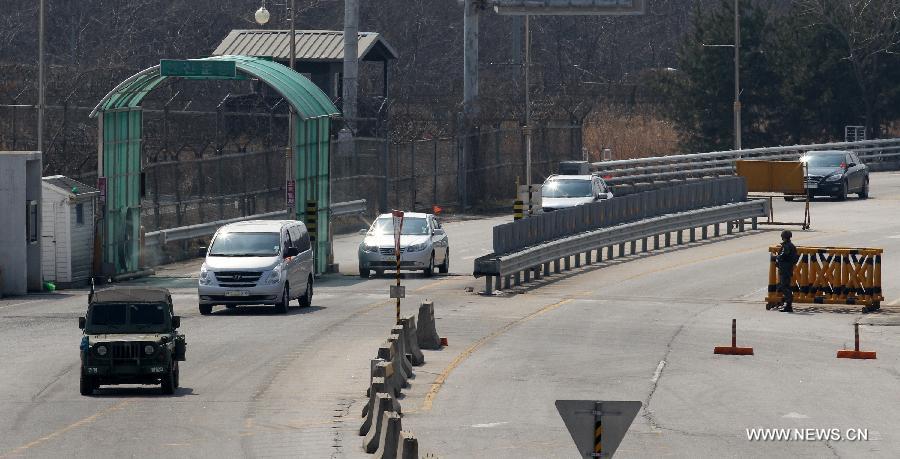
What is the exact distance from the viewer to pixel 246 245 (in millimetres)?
32406

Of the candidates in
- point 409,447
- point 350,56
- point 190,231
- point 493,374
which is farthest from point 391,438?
point 350,56

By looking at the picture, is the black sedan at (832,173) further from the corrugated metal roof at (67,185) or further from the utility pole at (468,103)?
the corrugated metal roof at (67,185)

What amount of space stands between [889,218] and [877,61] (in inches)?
1116

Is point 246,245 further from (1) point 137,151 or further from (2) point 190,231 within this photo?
(2) point 190,231

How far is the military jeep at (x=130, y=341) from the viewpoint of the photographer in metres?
21.2

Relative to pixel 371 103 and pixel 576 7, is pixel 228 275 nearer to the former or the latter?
pixel 576 7

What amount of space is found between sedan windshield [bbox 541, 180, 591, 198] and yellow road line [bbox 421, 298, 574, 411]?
14.6 metres

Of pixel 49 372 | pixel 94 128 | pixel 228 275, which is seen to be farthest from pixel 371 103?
pixel 49 372

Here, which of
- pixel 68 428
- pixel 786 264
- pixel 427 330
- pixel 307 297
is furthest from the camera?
pixel 307 297

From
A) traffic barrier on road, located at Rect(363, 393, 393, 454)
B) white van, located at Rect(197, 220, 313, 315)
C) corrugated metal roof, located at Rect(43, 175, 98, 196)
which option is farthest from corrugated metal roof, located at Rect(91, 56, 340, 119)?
traffic barrier on road, located at Rect(363, 393, 393, 454)

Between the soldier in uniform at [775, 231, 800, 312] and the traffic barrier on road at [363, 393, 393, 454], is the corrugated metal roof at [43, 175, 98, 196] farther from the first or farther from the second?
the traffic barrier on road at [363, 393, 393, 454]

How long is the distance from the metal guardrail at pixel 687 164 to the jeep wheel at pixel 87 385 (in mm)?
35589

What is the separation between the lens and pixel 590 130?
72.9 meters

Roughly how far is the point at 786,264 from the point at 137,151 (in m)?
17.2
